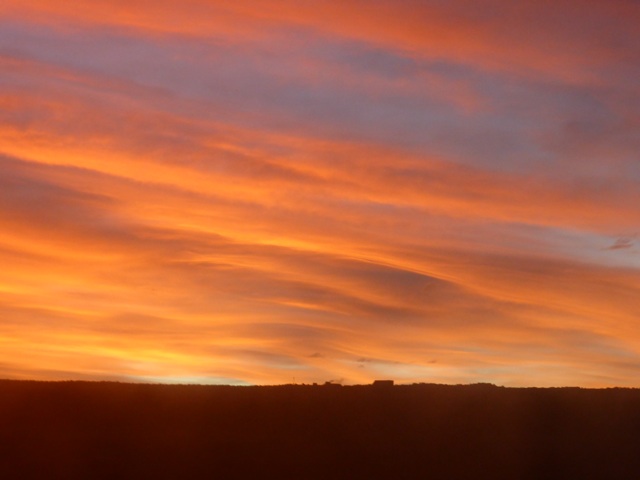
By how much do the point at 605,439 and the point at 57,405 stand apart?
13.9 metres

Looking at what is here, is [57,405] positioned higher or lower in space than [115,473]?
higher

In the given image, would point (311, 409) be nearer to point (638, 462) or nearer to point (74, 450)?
point (74, 450)

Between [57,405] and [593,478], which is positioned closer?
[593,478]

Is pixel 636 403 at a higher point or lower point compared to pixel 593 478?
higher

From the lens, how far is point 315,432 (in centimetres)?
2483

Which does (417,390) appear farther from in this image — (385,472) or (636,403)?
(636,403)

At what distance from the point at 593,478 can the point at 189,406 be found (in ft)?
33.5

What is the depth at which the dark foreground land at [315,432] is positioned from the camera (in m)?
23.8

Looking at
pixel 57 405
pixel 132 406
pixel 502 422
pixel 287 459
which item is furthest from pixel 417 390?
pixel 57 405

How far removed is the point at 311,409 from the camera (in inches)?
1001

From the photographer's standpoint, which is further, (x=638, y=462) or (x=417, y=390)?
(x=417, y=390)

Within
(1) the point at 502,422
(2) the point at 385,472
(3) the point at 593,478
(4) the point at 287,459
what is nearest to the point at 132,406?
(4) the point at 287,459

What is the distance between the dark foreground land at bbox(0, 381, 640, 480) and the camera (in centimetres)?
2375

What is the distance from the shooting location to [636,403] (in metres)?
24.9
